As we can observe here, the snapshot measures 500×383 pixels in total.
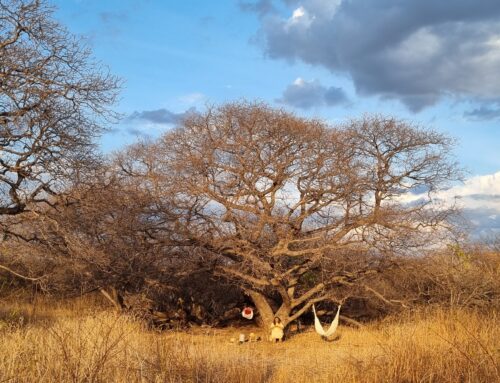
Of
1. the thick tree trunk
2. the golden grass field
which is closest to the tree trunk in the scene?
the thick tree trunk

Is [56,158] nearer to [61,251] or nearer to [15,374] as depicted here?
[61,251]

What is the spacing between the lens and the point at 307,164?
1792 centimetres

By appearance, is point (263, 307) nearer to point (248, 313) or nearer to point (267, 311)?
point (267, 311)

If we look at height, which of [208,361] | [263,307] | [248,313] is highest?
[263,307]

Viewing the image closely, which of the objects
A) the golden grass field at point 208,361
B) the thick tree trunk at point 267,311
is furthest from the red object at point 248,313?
the golden grass field at point 208,361

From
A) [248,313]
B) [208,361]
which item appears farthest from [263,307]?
[208,361]

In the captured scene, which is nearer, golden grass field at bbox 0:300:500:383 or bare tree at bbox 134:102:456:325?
→ golden grass field at bbox 0:300:500:383

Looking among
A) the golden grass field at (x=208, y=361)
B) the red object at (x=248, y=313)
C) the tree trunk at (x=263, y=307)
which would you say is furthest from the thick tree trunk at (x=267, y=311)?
the golden grass field at (x=208, y=361)

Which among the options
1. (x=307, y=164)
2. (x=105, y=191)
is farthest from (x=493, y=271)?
(x=105, y=191)

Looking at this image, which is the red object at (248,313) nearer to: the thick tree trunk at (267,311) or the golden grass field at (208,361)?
the thick tree trunk at (267,311)

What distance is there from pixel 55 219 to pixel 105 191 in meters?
2.72

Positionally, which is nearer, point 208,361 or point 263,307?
point 208,361

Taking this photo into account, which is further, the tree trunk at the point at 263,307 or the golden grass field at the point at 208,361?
the tree trunk at the point at 263,307

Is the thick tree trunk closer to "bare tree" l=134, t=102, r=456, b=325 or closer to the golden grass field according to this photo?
"bare tree" l=134, t=102, r=456, b=325
